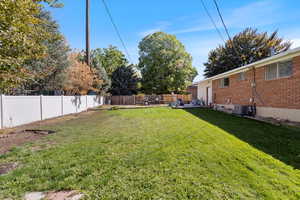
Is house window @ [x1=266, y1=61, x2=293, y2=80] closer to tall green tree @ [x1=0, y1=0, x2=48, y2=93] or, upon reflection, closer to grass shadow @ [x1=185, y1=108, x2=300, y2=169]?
grass shadow @ [x1=185, y1=108, x2=300, y2=169]

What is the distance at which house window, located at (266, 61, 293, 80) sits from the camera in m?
7.11

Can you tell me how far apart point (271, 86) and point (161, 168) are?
8.12 metres

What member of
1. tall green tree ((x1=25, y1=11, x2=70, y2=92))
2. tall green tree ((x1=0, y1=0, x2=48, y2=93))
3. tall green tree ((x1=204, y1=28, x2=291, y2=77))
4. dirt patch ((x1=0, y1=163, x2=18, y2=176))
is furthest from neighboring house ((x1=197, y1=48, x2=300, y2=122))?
tall green tree ((x1=25, y1=11, x2=70, y2=92))

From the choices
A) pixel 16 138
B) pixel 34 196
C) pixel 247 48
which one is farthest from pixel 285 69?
pixel 247 48

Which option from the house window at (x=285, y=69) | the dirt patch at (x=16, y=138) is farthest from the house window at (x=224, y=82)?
the dirt patch at (x=16, y=138)

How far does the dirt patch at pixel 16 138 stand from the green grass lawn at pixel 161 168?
0.53 meters

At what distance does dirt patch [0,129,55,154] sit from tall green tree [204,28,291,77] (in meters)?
22.5

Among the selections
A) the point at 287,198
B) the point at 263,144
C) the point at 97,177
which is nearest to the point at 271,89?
the point at 263,144

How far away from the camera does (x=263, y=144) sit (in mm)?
4270

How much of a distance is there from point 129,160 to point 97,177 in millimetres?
790

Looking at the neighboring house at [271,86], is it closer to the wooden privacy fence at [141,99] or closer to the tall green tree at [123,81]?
the wooden privacy fence at [141,99]

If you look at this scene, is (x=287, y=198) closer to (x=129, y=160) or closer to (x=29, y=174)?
(x=129, y=160)

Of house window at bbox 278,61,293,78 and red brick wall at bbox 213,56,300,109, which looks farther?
house window at bbox 278,61,293,78

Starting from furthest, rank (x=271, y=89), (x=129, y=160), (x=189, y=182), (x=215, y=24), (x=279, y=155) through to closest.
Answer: (x=215, y=24), (x=271, y=89), (x=279, y=155), (x=129, y=160), (x=189, y=182)
